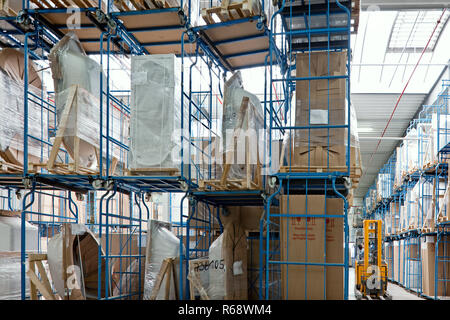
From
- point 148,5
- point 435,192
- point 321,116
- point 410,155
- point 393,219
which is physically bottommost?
point 393,219

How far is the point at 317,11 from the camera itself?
6.71m

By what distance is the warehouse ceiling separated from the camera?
16.3m

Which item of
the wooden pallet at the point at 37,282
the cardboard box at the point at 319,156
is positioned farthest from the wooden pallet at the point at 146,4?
the wooden pallet at the point at 37,282

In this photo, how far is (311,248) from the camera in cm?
585

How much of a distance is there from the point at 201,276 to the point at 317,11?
13.4 ft

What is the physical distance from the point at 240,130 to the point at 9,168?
140 inches

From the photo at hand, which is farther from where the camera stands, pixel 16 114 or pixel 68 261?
pixel 16 114

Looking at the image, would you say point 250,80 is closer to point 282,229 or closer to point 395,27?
point 395,27

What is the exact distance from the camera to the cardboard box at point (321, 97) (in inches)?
245

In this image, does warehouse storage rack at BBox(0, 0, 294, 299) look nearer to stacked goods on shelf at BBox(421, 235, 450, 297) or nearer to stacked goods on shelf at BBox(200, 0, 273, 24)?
stacked goods on shelf at BBox(200, 0, 273, 24)

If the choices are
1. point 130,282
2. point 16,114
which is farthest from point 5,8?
point 130,282

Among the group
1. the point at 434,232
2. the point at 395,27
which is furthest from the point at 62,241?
the point at 395,27

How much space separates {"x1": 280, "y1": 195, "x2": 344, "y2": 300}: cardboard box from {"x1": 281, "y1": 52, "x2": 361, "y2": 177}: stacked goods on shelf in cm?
49

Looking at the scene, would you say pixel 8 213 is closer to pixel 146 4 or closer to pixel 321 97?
pixel 146 4
